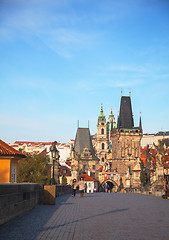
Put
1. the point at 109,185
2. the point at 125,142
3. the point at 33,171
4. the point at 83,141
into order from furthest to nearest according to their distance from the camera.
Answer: the point at 83,141 → the point at 125,142 → the point at 109,185 → the point at 33,171

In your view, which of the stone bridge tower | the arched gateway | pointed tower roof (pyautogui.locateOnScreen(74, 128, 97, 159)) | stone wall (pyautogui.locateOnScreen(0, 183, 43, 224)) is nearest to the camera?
stone wall (pyautogui.locateOnScreen(0, 183, 43, 224))

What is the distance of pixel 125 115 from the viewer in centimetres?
17450

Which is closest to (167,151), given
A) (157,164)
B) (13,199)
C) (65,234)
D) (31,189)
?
(157,164)

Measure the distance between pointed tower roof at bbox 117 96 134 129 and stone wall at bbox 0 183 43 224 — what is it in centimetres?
15641

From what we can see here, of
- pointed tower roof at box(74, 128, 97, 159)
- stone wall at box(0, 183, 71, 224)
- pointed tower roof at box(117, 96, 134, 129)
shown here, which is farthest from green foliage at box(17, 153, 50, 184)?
pointed tower roof at box(117, 96, 134, 129)

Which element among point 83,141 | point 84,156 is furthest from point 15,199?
point 83,141

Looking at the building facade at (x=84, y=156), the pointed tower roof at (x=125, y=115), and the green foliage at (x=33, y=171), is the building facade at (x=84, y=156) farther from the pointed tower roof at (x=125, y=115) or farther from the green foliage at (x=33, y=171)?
the green foliage at (x=33, y=171)

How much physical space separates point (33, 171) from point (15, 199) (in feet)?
201

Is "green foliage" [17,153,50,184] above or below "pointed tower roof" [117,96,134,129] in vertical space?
below

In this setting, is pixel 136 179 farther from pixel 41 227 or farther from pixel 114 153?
pixel 114 153

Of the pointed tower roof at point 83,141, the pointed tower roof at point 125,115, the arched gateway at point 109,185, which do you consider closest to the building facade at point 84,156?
the pointed tower roof at point 83,141

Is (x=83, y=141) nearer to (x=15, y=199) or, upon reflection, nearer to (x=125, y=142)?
(x=125, y=142)

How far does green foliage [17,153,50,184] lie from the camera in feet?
230

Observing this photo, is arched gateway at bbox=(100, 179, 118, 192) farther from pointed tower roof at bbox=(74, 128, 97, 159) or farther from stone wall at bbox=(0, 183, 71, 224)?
stone wall at bbox=(0, 183, 71, 224)
